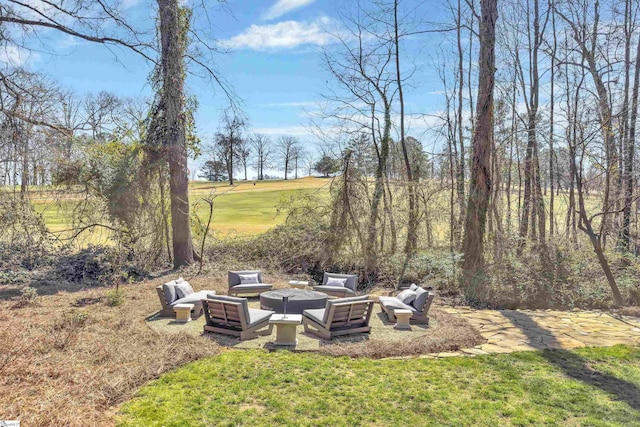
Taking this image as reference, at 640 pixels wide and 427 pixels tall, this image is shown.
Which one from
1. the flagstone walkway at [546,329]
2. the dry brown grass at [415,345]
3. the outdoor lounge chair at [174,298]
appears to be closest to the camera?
the dry brown grass at [415,345]

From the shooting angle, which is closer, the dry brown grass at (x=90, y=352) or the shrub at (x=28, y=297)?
the dry brown grass at (x=90, y=352)

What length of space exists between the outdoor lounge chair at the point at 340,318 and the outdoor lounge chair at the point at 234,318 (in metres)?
0.74

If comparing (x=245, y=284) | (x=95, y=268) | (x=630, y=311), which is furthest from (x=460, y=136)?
(x=95, y=268)

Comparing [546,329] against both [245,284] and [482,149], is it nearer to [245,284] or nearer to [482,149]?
[482,149]

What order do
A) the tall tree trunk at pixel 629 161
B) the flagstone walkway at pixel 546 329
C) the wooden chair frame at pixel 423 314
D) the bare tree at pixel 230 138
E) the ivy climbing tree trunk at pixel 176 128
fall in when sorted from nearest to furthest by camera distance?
the flagstone walkway at pixel 546 329 → the wooden chair frame at pixel 423 314 → the tall tree trunk at pixel 629 161 → the ivy climbing tree trunk at pixel 176 128 → the bare tree at pixel 230 138

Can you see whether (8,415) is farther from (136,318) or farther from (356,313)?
(356,313)

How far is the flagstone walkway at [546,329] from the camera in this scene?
18.6 feet

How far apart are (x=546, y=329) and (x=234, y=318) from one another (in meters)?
5.01

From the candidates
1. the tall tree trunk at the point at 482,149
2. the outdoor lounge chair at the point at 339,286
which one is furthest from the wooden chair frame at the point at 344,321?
the tall tree trunk at the point at 482,149

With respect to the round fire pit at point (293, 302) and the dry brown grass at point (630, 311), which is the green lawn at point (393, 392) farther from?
the dry brown grass at point (630, 311)

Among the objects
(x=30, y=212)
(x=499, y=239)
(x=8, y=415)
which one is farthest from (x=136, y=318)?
(x=499, y=239)

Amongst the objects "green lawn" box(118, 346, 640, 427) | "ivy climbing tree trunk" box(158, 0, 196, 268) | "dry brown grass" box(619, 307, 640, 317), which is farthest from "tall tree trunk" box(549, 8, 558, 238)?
"ivy climbing tree trunk" box(158, 0, 196, 268)

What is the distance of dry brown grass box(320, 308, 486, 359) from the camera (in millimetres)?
5234

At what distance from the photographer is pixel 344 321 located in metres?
6.07
